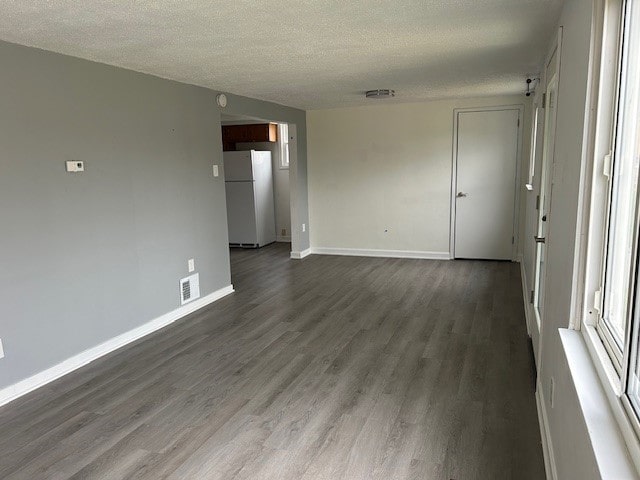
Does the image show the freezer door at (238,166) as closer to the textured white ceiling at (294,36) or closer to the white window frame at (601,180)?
the textured white ceiling at (294,36)

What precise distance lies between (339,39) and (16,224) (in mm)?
2307

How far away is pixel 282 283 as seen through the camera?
5523 mm

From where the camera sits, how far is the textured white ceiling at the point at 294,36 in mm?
2336

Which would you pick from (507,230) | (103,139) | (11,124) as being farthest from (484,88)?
(11,124)

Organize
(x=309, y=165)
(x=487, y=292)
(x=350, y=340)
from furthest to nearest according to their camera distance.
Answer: (x=309, y=165)
(x=487, y=292)
(x=350, y=340)

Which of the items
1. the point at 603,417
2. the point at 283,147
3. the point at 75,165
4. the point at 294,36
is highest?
the point at 294,36

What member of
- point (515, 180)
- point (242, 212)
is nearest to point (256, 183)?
point (242, 212)

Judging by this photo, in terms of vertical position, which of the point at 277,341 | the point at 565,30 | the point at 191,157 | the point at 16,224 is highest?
the point at 565,30

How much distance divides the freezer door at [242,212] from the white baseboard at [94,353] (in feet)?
9.98

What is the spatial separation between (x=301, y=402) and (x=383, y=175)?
4.53 m

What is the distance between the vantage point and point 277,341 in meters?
3.71

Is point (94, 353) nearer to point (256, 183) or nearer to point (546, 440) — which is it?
point (546, 440)

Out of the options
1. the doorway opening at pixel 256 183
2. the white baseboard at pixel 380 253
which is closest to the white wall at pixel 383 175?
the white baseboard at pixel 380 253

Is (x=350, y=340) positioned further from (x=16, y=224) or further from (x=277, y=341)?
(x=16, y=224)
